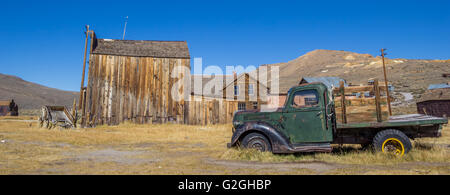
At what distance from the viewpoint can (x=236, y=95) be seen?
30250mm

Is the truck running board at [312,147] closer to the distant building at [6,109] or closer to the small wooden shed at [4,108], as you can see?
the distant building at [6,109]

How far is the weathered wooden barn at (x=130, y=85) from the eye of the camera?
19141mm

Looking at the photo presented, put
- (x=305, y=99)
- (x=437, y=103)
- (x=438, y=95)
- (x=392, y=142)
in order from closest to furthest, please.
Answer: (x=392, y=142)
(x=305, y=99)
(x=437, y=103)
(x=438, y=95)

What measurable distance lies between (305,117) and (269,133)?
1.02m

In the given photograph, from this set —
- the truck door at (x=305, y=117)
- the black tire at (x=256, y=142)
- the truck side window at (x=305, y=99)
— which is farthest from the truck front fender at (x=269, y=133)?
the truck side window at (x=305, y=99)

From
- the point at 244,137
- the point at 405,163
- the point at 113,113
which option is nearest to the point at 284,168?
the point at 244,137

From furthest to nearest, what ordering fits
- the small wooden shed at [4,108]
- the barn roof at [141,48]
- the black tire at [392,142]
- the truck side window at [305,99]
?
the small wooden shed at [4,108], the barn roof at [141,48], the truck side window at [305,99], the black tire at [392,142]

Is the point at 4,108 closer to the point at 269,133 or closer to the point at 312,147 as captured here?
the point at 269,133

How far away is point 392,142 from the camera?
6.13 m

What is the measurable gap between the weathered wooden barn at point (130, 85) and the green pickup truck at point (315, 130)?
14.4 metres

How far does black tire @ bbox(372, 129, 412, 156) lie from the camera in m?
5.91

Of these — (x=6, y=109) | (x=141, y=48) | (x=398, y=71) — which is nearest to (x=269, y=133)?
(x=141, y=48)

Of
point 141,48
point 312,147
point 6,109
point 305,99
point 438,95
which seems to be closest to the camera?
point 312,147

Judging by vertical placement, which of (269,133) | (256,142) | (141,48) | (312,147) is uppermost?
(141,48)
